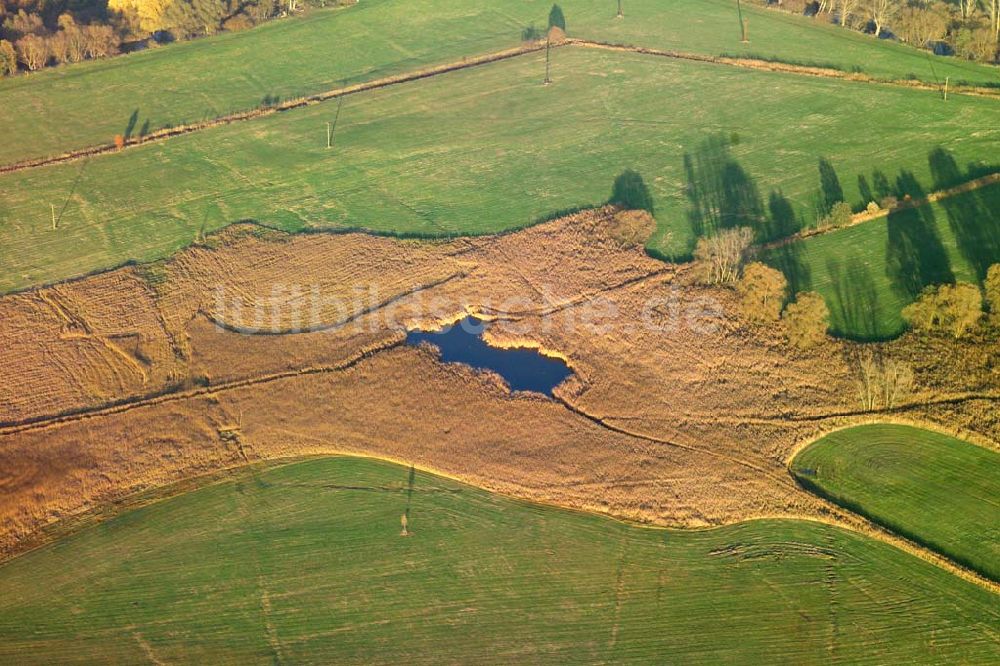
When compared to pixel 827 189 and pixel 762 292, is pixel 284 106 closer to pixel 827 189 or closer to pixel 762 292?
pixel 827 189

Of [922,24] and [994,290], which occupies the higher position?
[922,24]

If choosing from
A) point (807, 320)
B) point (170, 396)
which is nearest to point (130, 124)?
point (170, 396)

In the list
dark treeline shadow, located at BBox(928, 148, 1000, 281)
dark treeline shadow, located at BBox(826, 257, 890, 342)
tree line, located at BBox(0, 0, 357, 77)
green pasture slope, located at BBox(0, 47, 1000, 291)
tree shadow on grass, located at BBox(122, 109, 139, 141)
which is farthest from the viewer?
tree line, located at BBox(0, 0, 357, 77)

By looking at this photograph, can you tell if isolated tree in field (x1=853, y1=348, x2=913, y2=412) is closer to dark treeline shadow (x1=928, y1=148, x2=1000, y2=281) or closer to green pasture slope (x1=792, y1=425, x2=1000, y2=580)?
green pasture slope (x1=792, y1=425, x2=1000, y2=580)

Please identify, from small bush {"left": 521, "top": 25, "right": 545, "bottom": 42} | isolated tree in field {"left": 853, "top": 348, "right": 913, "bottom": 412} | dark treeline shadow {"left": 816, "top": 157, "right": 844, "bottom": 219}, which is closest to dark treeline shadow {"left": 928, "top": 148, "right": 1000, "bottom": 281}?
dark treeline shadow {"left": 816, "top": 157, "right": 844, "bottom": 219}

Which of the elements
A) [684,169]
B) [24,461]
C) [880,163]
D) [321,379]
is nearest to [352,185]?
[321,379]

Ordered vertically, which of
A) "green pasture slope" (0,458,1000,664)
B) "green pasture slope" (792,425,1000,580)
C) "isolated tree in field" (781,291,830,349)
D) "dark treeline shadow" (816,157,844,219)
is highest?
"dark treeline shadow" (816,157,844,219)
